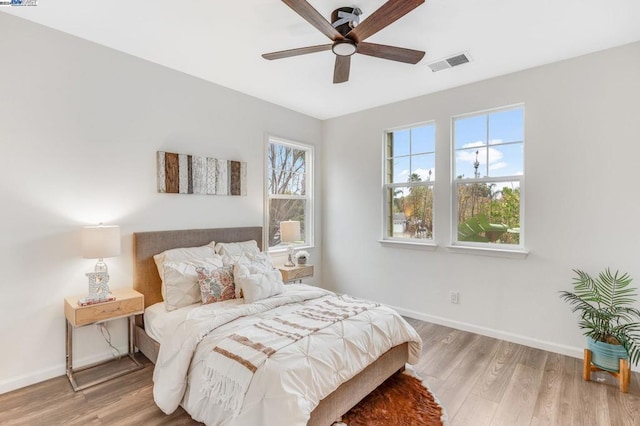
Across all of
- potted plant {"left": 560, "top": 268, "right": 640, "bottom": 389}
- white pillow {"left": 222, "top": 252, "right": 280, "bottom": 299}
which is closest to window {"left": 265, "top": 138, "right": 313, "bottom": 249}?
white pillow {"left": 222, "top": 252, "right": 280, "bottom": 299}

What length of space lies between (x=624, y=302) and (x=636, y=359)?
Result: 1.44 feet

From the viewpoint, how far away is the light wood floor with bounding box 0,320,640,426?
80.2 inches

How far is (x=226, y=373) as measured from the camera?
176 cm

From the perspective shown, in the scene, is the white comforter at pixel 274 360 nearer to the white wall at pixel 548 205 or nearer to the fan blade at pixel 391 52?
the white wall at pixel 548 205

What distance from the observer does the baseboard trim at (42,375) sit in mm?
2311

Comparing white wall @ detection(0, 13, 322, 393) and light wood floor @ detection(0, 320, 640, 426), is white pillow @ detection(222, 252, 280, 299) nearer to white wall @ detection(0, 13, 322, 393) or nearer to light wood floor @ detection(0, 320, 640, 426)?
white wall @ detection(0, 13, 322, 393)

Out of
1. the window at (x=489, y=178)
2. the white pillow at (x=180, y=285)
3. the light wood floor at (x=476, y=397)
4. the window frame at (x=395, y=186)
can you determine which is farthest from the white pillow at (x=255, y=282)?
the window at (x=489, y=178)

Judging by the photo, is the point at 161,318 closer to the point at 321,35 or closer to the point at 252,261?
the point at 252,261

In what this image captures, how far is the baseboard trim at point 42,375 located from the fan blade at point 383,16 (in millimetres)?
3339

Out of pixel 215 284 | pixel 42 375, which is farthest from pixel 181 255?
pixel 42 375

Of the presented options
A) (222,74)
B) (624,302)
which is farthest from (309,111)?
(624,302)

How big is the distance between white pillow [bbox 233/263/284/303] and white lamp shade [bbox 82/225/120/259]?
3.25 ft

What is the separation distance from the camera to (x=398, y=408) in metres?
2.12

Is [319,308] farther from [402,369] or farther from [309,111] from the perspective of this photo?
[309,111]
